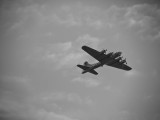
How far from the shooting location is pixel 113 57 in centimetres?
3859

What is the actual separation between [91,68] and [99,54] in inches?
239

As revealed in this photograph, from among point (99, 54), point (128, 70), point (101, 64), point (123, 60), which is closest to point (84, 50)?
point (99, 54)

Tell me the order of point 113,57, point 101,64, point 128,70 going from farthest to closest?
point 128,70, point 101,64, point 113,57

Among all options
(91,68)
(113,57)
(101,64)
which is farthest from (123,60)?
(91,68)

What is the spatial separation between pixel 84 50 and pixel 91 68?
6876 millimetres

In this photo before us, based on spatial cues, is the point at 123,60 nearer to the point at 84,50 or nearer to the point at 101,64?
the point at 101,64


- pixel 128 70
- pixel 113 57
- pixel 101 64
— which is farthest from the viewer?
pixel 128 70

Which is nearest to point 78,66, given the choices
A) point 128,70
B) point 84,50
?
point 84,50

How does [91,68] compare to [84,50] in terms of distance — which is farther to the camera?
[91,68]

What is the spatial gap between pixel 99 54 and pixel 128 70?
1182 cm

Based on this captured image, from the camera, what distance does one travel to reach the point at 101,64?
4200 centimetres

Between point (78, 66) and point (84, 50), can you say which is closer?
point (84, 50)

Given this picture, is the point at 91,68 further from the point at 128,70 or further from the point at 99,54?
the point at 128,70

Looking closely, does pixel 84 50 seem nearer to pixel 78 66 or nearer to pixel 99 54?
pixel 99 54
